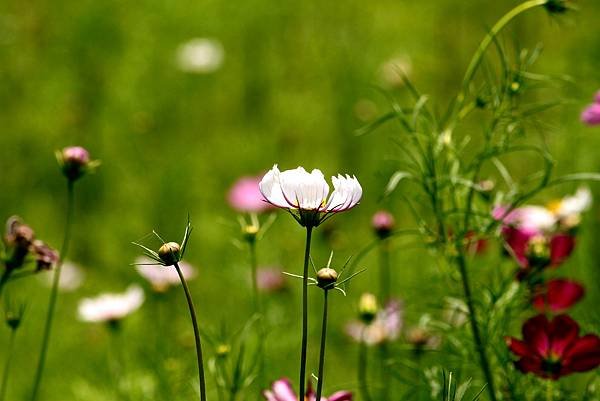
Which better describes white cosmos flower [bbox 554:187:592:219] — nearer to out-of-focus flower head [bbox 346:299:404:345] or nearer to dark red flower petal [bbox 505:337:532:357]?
out-of-focus flower head [bbox 346:299:404:345]

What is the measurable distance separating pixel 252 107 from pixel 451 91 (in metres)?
0.62

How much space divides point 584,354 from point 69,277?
1.56 metres

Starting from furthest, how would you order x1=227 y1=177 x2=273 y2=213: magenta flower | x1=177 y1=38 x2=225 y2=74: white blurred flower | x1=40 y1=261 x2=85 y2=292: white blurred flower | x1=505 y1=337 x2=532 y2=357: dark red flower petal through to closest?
x1=177 y1=38 x2=225 y2=74: white blurred flower
x1=40 y1=261 x2=85 y2=292: white blurred flower
x1=227 y1=177 x2=273 y2=213: magenta flower
x1=505 y1=337 x2=532 y2=357: dark red flower petal

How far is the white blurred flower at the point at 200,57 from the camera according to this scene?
2.75m

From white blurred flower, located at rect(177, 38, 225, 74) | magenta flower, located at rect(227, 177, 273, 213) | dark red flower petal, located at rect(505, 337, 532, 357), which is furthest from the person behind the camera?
white blurred flower, located at rect(177, 38, 225, 74)

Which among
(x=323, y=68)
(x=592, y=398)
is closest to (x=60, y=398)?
(x=592, y=398)

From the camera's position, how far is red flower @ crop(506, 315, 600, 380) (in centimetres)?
84

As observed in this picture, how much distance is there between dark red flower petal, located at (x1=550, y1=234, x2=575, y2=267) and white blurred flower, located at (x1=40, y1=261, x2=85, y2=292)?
1378mm

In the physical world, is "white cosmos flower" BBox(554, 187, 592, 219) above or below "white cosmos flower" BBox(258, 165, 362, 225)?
above

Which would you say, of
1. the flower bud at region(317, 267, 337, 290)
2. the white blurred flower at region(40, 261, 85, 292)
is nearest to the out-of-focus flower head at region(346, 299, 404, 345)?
the flower bud at region(317, 267, 337, 290)

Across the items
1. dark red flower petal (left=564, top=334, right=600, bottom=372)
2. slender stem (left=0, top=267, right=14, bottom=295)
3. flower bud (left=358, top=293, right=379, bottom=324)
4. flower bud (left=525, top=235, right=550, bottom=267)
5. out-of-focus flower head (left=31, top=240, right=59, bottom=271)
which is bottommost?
dark red flower petal (left=564, top=334, right=600, bottom=372)

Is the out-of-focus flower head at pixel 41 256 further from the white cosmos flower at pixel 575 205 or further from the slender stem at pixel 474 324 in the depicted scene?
the white cosmos flower at pixel 575 205

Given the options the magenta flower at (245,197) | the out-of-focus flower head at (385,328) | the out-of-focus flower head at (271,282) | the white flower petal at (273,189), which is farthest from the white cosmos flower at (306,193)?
the magenta flower at (245,197)

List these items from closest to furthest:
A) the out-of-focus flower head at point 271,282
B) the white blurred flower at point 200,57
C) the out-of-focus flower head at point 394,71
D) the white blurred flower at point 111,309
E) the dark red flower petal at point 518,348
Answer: the dark red flower petal at point 518,348
the white blurred flower at point 111,309
the out-of-focus flower head at point 271,282
the out-of-focus flower head at point 394,71
the white blurred flower at point 200,57
